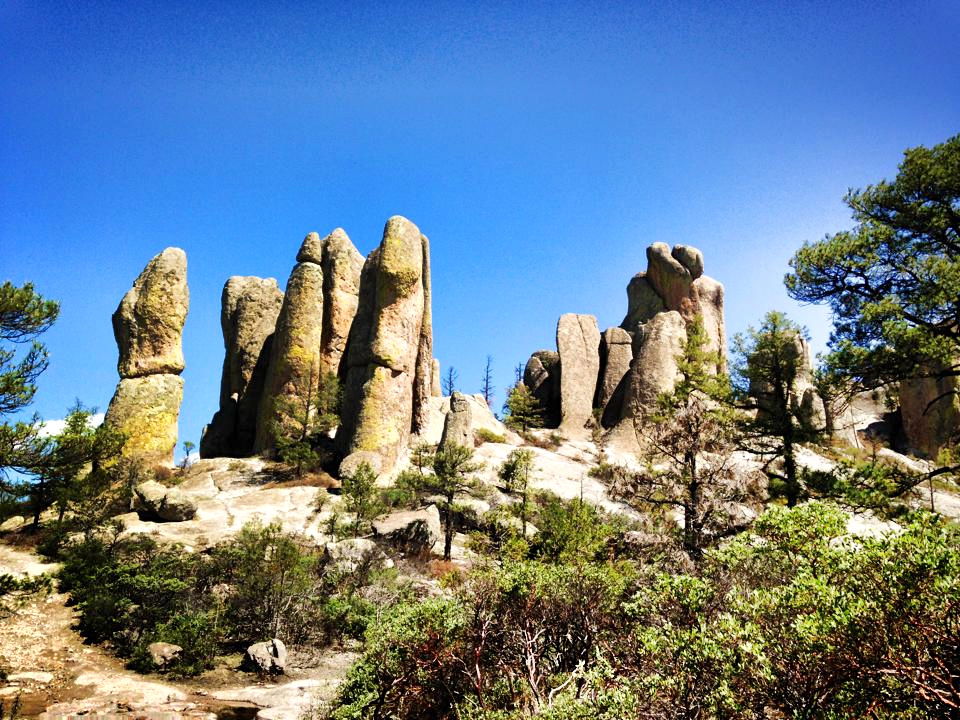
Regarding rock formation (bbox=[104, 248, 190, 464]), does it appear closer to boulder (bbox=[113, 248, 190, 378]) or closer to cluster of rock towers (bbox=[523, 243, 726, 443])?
boulder (bbox=[113, 248, 190, 378])

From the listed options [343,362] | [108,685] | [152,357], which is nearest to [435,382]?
[343,362]

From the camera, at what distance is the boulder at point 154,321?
2869 cm

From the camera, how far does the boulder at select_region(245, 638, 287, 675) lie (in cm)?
1353

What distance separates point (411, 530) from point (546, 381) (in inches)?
1072

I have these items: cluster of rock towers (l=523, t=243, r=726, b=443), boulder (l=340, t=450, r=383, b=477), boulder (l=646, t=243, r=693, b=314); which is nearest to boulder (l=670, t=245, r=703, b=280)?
cluster of rock towers (l=523, t=243, r=726, b=443)

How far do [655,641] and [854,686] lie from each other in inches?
74.0

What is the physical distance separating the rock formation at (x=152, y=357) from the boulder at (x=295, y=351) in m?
4.20

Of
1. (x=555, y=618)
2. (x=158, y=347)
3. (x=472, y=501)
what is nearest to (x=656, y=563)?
(x=555, y=618)

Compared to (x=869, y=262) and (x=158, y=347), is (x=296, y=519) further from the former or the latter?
(x=869, y=262)

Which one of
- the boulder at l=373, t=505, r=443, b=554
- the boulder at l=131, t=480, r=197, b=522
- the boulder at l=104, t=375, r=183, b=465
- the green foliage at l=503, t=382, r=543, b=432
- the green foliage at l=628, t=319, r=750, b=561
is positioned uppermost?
the green foliage at l=503, t=382, r=543, b=432

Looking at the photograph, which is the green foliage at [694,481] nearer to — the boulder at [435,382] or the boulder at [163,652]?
the boulder at [163,652]

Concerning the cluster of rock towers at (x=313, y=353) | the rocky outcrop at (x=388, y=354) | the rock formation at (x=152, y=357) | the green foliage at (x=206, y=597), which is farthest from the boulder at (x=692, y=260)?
the green foliage at (x=206, y=597)

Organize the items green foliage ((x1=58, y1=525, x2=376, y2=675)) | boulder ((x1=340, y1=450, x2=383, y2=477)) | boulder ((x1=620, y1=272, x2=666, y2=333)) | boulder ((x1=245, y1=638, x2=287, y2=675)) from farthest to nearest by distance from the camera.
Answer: boulder ((x1=620, y1=272, x2=666, y2=333)), boulder ((x1=340, y1=450, x2=383, y2=477)), green foliage ((x1=58, y1=525, x2=376, y2=675)), boulder ((x1=245, y1=638, x2=287, y2=675))

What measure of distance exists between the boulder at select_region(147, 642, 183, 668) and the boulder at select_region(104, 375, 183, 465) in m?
15.0
